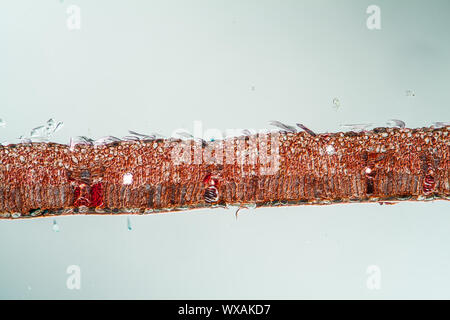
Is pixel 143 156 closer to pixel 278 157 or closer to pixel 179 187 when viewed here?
pixel 179 187

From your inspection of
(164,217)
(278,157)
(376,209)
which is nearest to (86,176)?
(164,217)

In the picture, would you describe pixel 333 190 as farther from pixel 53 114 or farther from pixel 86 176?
pixel 53 114

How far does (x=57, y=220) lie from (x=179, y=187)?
0.30 metres

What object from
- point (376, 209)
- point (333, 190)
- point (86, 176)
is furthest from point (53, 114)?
point (376, 209)

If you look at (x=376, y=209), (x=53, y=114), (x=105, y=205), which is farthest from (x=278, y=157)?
(x=53, y=114)

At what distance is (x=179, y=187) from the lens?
67 cm

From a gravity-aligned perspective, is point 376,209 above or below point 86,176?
below

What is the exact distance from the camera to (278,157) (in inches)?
26.2

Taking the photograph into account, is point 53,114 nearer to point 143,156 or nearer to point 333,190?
point 143,156

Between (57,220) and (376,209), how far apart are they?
738 millimetres

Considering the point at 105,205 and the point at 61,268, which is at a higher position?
the point at 105,205

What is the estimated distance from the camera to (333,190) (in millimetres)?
676

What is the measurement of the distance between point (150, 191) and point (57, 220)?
24cm

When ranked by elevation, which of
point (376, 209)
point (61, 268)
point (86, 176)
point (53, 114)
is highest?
point (53, 114)
